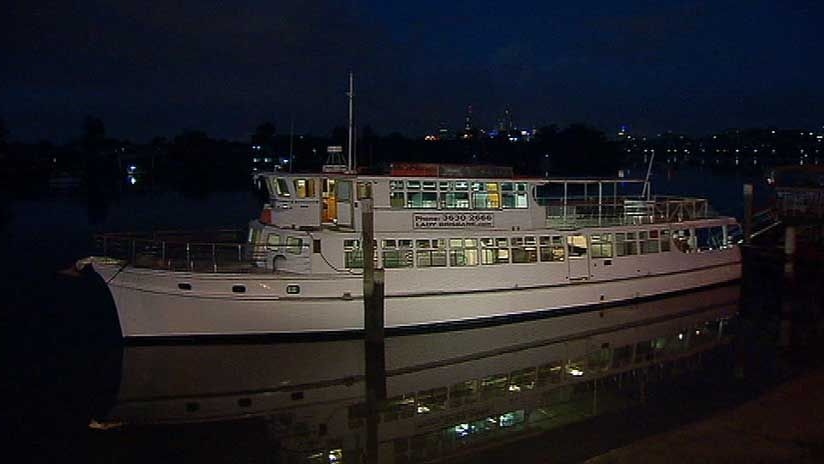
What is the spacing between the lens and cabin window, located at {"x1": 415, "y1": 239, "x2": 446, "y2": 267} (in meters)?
21.6

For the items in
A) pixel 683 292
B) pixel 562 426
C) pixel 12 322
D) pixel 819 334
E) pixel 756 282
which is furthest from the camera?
pixel 756 282

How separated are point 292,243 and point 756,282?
67.9ft

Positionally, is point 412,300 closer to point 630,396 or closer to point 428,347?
point 428,347

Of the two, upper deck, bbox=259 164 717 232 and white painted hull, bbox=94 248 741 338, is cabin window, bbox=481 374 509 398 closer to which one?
white painted hull, bbox=94 248 741 338

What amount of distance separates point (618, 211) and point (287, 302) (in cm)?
1316

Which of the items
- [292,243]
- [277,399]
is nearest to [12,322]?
[292,243]

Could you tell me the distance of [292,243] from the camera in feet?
68.9

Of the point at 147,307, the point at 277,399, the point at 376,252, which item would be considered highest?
the point at 376,252

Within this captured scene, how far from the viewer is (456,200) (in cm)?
2277

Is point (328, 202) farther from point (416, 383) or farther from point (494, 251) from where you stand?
point (416, 383)

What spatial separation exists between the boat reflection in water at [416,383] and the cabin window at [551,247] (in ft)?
6.90

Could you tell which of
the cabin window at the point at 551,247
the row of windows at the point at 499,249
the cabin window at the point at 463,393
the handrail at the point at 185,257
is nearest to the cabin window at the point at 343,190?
the row of windows at the point at 499,249

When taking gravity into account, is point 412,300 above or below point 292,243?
below

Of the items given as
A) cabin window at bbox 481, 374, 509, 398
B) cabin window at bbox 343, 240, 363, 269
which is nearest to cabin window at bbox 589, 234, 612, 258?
cabin window at bbox 481, 374, 509, 398
